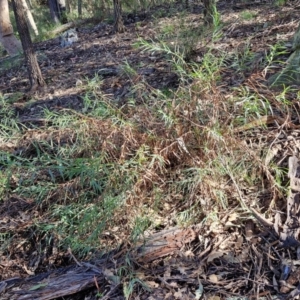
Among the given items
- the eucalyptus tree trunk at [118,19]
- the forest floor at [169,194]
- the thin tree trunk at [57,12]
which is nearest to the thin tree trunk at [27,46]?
the forest floor at [169,194]

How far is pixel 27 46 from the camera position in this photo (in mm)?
5152

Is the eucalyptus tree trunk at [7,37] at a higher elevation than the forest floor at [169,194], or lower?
higher

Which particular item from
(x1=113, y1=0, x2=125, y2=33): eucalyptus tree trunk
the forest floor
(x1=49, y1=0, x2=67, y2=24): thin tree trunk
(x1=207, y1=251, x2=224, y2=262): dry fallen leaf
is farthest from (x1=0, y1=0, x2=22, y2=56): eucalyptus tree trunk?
(x1=207, y1=251, x2=224, y2=262): dry fallen leaf

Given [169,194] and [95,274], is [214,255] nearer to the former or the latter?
[169,194]

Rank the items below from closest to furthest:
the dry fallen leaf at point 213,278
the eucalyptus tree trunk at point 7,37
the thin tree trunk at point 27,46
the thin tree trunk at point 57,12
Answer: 1. the dry fallen leaf at point 213,278
2. the thin tree trunk at point 27,46
3. the eucalyptus tree trunk at point 7,37
4. the thin tree trunk at point 57,12

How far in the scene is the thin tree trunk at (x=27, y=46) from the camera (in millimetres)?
5055

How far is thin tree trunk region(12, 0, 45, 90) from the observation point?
16.6 feet

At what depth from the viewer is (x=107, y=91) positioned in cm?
443

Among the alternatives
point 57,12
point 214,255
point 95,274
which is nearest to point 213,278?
point 214,255

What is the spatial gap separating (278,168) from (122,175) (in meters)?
0.98

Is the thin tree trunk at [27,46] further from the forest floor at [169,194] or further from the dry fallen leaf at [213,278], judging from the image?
the dry fallen leaf at [213,278]

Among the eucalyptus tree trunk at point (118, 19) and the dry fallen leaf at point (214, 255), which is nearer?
the dry fallen leaf at point (214, 255)

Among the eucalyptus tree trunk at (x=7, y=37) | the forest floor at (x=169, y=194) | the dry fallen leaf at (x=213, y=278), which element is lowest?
the dry fallen leaf at (x=213, y=278)

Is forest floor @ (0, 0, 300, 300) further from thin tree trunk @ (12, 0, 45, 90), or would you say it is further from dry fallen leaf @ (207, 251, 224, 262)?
thin tree trunk @ (12, 0, 45, 90)
